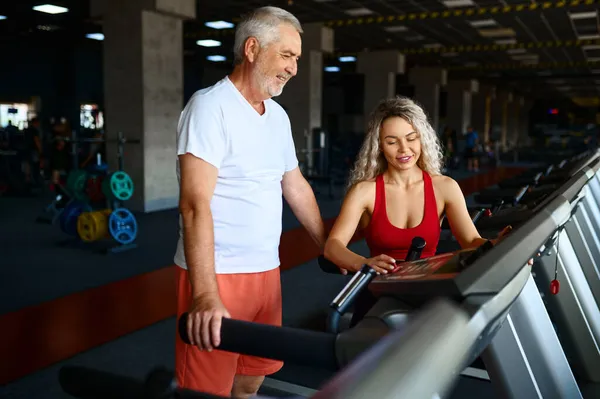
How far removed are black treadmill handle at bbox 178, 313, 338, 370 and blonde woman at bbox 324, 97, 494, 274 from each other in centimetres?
107

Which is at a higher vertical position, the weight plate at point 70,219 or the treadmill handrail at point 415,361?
the treadmill handrail at point 415,361

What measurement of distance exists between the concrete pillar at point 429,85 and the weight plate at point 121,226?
51.4 feet

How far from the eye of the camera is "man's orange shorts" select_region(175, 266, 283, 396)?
1780 millimetres

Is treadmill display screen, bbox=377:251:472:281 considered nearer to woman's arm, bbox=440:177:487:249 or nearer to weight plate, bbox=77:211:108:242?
woman's arm, bbox=440:177:487:249

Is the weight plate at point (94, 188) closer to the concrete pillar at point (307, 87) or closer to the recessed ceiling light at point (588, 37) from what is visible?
the concrete pillar at point (307, 87)

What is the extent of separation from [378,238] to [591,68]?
22.5 meters

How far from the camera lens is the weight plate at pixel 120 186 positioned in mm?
6035

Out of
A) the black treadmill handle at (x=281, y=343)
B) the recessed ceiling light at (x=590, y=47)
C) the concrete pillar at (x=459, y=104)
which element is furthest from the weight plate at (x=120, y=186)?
the concrete pillar at (x=459, y=104)

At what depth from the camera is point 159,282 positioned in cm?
481

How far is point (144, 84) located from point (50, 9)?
4326mm

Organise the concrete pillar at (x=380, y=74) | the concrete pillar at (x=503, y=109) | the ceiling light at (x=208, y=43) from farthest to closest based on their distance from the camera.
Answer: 1. the concrete pillar at (x=503, y=109)
2. the concrete pillar at (x=380, y=74)
3. the ceiling light at (x=208, y=43)

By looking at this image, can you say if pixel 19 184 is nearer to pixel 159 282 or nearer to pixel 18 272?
pixel 18 272

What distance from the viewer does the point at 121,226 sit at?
19.2 feet

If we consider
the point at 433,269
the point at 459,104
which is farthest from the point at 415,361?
the point at 459,104
